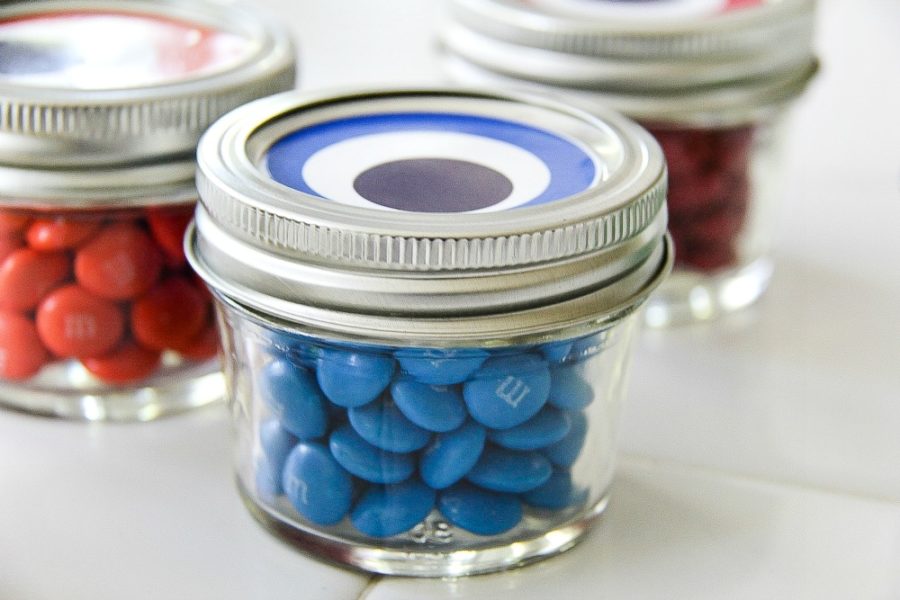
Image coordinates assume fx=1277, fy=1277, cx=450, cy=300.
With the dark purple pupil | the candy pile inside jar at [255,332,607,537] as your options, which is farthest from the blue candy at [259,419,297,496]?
the dark purple pupil

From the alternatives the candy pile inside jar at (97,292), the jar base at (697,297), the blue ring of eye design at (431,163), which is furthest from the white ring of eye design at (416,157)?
the jar base at (697,297)

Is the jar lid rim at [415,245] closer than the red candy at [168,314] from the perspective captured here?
Yes

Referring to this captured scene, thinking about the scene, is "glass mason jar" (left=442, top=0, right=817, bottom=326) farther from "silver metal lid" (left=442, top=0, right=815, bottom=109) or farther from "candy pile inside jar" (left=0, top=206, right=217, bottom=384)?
"candy pile inside jar" (left=0, top=206, right=217, bottom=384)

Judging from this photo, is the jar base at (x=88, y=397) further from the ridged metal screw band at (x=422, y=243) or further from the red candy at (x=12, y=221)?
the ridged metal screw band at (x=422, y=243)

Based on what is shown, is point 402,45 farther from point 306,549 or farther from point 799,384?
point 306,549

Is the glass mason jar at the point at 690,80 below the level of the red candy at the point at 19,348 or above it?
above

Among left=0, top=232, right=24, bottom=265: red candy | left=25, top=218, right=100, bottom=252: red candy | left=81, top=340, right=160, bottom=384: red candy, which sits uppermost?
left=25, top=218, right=100, bottom=252: red candy
